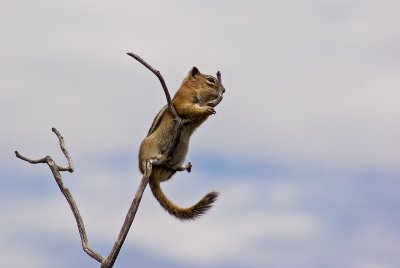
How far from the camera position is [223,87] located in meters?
16.3

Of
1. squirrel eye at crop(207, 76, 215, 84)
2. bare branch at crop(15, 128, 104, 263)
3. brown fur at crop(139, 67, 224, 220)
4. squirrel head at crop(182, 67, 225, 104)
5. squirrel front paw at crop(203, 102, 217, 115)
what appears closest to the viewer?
bare branch at crop(15, 128, 104, 263)

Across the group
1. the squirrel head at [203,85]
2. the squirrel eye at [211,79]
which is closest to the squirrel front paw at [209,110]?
the squirrel head at [203,85]

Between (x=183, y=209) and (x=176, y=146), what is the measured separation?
1.17 metres

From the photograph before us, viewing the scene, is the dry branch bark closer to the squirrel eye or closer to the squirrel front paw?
the squirrel front paw

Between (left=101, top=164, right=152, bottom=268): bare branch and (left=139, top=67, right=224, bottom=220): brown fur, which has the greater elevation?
(left=139, top=67, right=224, bottom=220): brown fur

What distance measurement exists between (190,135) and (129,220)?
323 cm

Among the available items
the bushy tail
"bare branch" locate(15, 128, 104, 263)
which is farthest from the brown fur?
"bare branch" locate(15, 128, 104, 263)

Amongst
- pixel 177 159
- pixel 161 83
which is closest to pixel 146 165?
pixel 177 159

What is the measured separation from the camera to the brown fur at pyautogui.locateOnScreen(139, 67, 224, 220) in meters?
14.8

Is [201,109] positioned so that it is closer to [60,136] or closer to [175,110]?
[175,110]

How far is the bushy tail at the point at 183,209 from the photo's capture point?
14.5 m

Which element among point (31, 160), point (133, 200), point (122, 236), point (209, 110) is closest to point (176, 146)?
point (209, 110)

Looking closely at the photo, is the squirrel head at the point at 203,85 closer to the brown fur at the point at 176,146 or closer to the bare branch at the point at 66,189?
the brown fur at the point at 176,146

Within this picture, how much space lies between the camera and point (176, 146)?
49.7 feet
